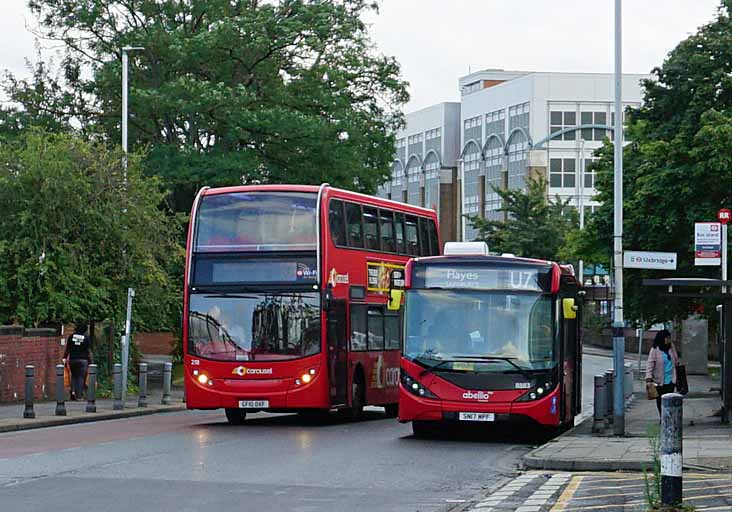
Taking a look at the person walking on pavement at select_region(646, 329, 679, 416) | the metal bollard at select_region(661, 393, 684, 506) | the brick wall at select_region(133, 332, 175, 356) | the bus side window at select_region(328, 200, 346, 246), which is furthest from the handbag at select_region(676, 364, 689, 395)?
the brick wall at select_region(133, 332, 175, 356)

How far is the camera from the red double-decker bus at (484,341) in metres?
22.3

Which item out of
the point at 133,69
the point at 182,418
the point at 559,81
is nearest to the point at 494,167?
the point at 559,81

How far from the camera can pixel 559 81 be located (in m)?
104

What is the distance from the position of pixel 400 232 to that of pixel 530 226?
5074cm

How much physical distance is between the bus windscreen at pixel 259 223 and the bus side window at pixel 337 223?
45cm

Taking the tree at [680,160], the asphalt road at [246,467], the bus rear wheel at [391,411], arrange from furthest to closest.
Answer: the tree at [680,160], the bus rear wheel at [391,411], the asphalt road at [246,467]

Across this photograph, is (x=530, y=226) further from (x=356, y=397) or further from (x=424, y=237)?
(x=356, y=397)

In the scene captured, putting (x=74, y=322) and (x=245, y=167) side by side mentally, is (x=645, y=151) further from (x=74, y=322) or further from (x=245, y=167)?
(x=74, y=322)

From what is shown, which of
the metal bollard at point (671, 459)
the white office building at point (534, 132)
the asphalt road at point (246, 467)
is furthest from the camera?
the white office building at point (534, 132)

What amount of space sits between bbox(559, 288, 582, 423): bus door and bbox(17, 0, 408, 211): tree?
21141mm

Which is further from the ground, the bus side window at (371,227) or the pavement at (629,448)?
the bus side window at (371,227)

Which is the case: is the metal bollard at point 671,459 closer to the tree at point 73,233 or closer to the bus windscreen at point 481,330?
the bus windscreen at point 481,330

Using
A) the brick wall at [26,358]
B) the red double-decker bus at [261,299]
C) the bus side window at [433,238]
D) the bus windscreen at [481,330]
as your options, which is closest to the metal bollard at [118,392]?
the brick wall at [26,358]

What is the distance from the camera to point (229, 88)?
153 feet
